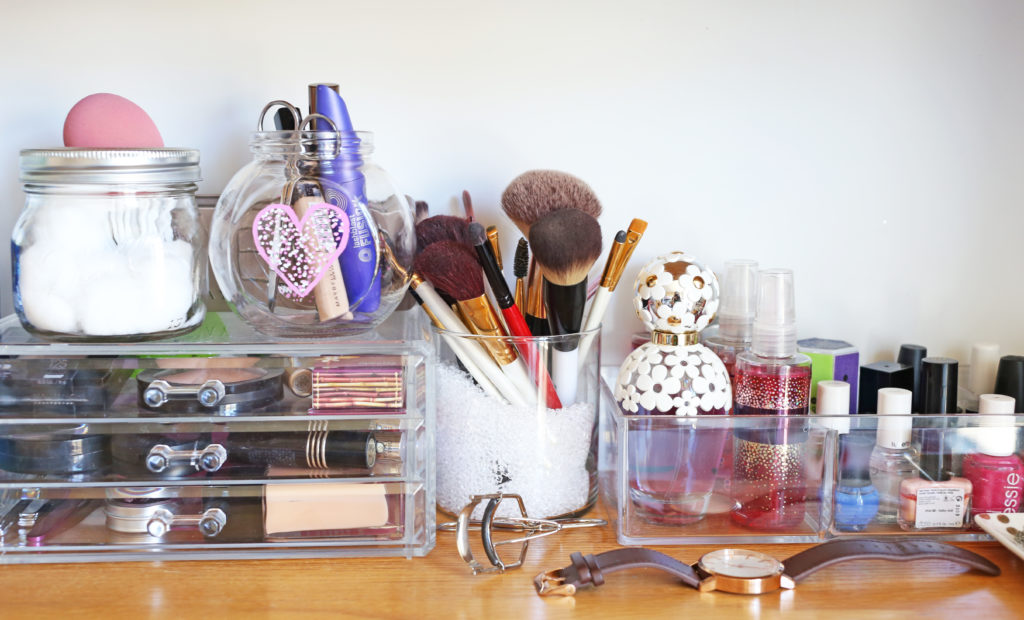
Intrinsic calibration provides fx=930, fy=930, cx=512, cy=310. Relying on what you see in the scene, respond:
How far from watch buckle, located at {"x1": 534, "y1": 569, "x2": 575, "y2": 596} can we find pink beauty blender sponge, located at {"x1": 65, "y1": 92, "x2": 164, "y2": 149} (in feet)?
1.44

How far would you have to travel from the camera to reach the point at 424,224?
765mm

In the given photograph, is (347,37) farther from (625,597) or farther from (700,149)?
(625,597)

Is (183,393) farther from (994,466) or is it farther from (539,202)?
(994,466)

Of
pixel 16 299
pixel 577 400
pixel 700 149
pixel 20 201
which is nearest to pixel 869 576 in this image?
pixel 577 400

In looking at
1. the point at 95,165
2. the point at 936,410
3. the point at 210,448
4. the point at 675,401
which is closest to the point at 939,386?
the point at 936,410

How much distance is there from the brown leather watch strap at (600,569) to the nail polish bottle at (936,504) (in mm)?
194

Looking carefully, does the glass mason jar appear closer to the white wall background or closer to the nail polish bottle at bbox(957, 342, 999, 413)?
the white wall background

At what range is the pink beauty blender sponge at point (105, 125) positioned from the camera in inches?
27.7

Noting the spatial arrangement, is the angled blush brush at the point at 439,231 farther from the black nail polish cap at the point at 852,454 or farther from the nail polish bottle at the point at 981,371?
the nail polish bottle at the point at 981,371

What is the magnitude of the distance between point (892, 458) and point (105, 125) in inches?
25.8

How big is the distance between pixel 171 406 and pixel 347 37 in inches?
14.2

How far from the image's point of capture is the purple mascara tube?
693mm

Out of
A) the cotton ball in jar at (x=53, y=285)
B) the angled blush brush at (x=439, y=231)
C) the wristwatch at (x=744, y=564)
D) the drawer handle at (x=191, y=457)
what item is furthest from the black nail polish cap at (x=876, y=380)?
the cotton ball in jar at (x=53, y=285)

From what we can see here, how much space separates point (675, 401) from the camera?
71 centimetres
